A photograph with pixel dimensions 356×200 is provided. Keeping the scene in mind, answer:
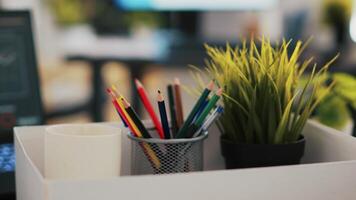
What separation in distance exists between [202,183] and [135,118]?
0.37 ft

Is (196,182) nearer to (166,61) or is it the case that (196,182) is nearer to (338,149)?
(338,149)

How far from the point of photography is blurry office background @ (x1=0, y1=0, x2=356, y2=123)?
10.1ft

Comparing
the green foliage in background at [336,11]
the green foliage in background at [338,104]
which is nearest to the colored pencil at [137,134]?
the green foliage in background at [338,104]

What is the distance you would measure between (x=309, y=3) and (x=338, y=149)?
3101mm

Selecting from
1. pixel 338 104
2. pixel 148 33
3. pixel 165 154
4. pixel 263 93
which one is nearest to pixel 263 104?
pixel 263 93

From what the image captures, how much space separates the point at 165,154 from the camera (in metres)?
0.58

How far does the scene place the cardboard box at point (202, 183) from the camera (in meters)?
0.46

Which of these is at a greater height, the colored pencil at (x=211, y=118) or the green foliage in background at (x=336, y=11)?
the green foliage in background at (x=336, y=11)

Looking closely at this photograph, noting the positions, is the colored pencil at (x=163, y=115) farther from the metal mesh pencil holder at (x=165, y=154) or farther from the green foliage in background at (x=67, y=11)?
the green foliage in background at (x=67, y=11)

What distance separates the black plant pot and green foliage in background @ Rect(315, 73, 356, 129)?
0.84ft

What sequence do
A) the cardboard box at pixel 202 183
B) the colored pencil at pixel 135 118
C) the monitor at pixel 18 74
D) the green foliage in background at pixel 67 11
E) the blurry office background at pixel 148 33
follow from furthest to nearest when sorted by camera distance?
the green foliage in background at pixel 67 11 < the blurry office background at pixel 148 33 < the monitor at pixel 18 74 < the colored pencil at pixel 135 118 < the cardboard box at pixel 202 183

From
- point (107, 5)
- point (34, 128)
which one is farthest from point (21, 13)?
point (107, 5)

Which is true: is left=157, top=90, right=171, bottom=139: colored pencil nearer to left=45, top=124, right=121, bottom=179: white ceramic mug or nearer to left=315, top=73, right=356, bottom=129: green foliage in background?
left=45, top=124, right=121, bottom=179: white ceramic mug

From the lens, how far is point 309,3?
11.8 ft
